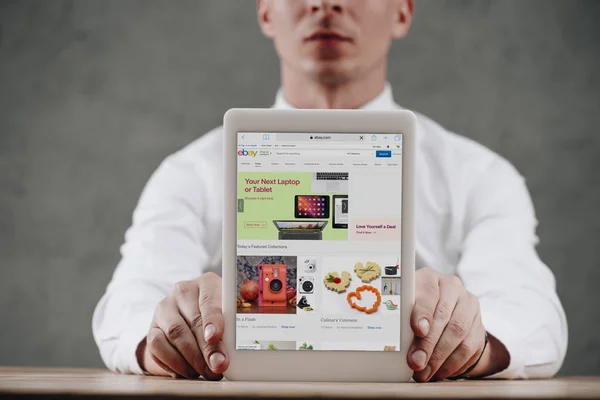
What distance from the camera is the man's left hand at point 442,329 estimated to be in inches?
Result: 27.2

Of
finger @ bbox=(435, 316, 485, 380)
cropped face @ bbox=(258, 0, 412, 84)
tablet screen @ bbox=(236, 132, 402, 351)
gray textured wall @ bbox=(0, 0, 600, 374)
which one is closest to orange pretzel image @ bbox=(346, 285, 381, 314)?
tablet screen @ bbox=(236, 132, 402, 351)

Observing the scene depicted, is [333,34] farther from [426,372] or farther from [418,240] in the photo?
[426,372]

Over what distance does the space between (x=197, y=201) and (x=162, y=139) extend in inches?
16.0

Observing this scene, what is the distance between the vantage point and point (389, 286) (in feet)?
2.28

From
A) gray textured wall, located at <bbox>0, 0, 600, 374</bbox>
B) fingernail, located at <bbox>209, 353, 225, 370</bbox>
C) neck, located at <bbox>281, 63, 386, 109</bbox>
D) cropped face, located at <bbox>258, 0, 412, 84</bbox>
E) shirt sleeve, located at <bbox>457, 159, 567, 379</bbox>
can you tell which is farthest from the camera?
gray textured wall, located at <bbox>0, 0, 600, 374</bbox>

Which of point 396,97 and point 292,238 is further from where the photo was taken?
point 396,97

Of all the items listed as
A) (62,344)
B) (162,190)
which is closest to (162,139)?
(162,190)

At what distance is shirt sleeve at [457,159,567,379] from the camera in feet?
3.26

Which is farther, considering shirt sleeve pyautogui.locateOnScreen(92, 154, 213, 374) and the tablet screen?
shirt sleeve pyautogui.locateOnScreen(92, 154, 213, 374)

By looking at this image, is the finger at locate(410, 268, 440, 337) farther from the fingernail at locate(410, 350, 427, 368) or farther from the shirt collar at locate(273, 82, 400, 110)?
the shirt collar at locate(273, 82, 400, 110)

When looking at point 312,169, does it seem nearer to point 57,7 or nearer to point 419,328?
point 419,328

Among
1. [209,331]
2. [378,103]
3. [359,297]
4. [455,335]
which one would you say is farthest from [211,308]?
[378,103]

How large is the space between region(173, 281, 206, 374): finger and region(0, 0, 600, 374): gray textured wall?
3.24 feet

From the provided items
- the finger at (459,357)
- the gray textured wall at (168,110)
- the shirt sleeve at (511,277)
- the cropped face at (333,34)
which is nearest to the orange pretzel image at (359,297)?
the finger at (459,357)
